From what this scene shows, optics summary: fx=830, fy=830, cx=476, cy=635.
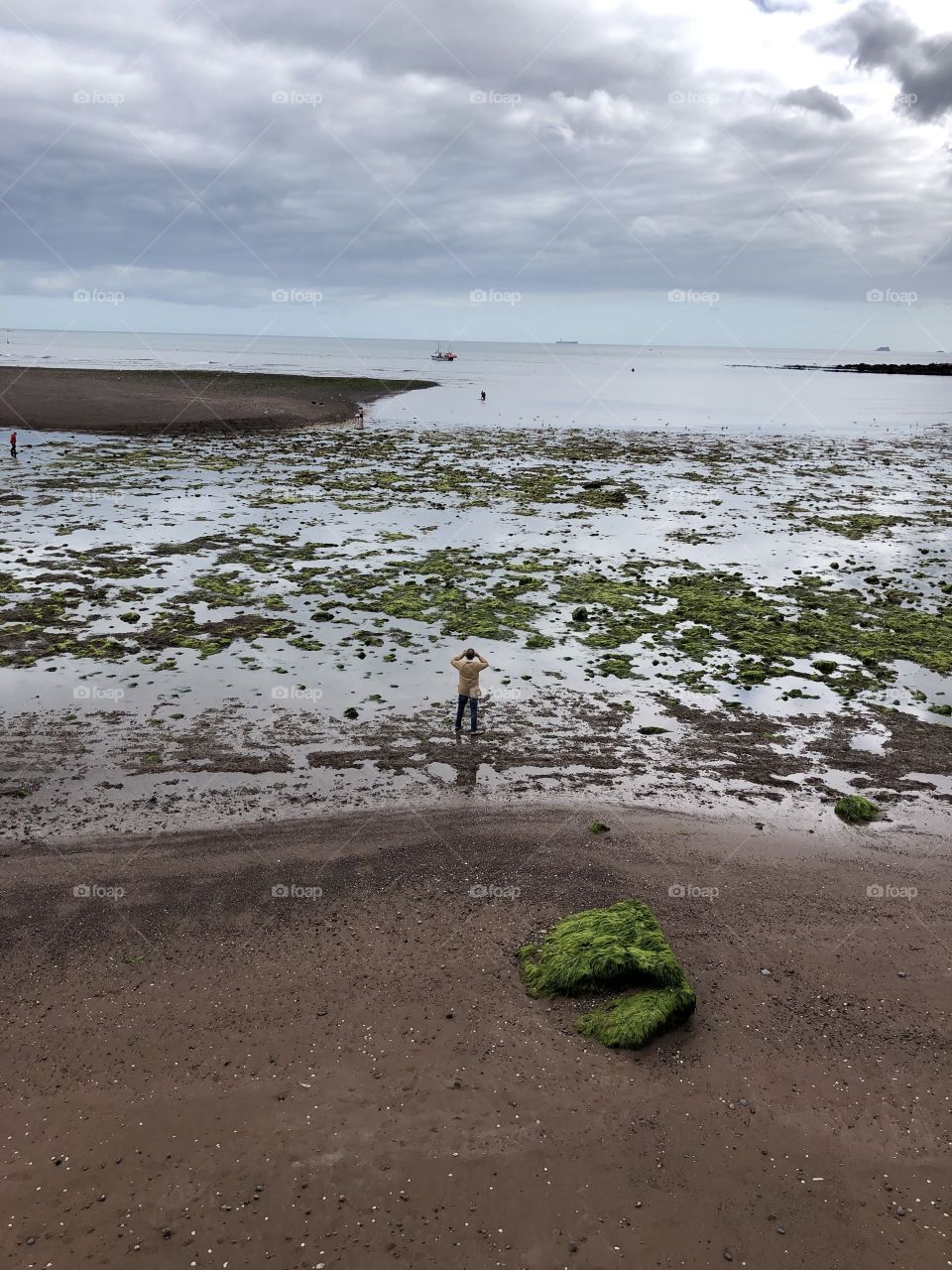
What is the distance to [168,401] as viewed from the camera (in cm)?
7931

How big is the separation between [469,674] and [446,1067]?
8731mm

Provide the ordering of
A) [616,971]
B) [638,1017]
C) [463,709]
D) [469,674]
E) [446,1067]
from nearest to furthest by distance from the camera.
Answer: [446,1067]
[638,1017]
[616,971]
[469,674]
[463,709]

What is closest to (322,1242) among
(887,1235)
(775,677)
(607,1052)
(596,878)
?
(607,1052)

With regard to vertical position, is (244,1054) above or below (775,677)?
below

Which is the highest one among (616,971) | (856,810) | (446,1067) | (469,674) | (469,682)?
(469,674)

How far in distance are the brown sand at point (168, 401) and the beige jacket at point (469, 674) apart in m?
52.9

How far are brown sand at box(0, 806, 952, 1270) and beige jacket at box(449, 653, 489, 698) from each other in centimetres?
425

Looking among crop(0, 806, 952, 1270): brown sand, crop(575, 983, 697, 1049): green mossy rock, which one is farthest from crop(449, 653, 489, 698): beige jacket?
crop(575, 983, 697, 1049): green mossy rock

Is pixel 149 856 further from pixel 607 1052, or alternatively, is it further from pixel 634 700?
pixel 634 700

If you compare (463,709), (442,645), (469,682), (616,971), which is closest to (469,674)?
(469,682)

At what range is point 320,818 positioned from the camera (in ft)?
46.4

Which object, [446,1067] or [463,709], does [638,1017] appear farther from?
[463,709]

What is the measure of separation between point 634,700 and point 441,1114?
1214 cm

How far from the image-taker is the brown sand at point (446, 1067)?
7.61m
